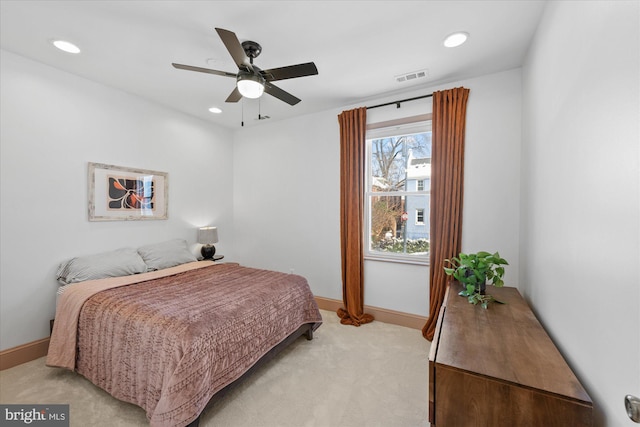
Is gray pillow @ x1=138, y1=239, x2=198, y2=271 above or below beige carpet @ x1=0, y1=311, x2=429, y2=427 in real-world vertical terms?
above

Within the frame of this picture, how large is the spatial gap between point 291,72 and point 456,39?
139 centimetres

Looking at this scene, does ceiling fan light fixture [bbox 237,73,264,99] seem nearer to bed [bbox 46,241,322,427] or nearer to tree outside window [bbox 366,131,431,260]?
bed [bbox 46,241,322,427]

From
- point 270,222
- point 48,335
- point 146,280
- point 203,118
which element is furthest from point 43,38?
point 270,222

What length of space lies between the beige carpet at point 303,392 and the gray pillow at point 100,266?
31.6 inches

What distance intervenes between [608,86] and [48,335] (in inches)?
174

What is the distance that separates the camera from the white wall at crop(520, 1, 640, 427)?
0.80 metres

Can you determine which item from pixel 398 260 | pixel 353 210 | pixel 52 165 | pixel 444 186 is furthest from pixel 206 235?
pixel 444 186

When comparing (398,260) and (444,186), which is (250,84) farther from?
(398,260)

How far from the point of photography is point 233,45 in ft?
5.64

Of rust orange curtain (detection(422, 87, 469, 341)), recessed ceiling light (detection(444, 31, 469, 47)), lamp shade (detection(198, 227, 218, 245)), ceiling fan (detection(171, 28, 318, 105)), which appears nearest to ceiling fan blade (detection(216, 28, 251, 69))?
ceiling fan (detection(171, 28, 318, 105))

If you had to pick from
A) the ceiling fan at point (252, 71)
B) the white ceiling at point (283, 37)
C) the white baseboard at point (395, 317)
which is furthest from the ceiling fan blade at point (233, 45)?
the white baseboard at point (395, 317)

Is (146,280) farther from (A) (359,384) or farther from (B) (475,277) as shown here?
(B) (475,277)

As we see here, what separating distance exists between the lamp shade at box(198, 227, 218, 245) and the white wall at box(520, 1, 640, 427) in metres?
3.80

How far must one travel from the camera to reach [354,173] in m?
3.28
